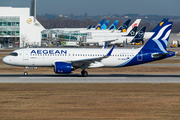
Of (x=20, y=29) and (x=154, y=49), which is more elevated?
Answer: (x=20, y=29)

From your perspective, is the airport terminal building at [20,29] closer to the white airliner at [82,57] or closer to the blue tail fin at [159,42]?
the white airliner at [82,57]


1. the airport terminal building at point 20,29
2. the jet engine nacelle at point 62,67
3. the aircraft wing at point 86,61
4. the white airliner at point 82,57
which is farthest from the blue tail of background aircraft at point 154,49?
the airport terminal building at point 20,29

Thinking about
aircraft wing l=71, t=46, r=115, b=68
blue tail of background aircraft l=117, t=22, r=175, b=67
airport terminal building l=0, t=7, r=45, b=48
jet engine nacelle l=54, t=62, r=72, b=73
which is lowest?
jet engine nacelle l=54, t=62, r=72, b=73

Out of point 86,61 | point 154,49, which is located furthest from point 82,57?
point 154,49

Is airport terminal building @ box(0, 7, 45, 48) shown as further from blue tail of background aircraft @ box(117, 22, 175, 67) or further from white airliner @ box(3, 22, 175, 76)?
blue tail of background aircraft @ box(117, 22, 175, 67)

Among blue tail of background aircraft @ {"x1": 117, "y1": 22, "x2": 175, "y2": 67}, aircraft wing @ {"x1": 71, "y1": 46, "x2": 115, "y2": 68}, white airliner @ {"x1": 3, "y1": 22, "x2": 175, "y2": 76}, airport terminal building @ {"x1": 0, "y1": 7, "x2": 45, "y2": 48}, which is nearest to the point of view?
aircraft wing @ {"x1": 71, "y1": 46, "x2": 115, "y2": 68}

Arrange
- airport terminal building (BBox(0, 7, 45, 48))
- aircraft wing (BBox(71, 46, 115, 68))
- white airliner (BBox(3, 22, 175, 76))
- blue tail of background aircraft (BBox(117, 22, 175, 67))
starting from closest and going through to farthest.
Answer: aircraft wing (BBox(71, 46, 115, 68))
white airliner (BBox(3, 22, 175, 76))
blue tail of background aircraft (BBox(117, 22, 175, 67))
airport terminal building (BBox(0, 7, 45, 48))

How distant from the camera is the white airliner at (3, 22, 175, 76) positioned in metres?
40.5

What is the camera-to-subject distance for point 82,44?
144m

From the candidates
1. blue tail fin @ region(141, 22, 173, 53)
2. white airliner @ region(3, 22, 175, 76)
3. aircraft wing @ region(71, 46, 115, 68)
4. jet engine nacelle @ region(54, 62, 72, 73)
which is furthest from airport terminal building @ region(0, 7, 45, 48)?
blue tail fin @ region(141, 22, 173, 53)

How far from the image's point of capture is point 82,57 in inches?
1631

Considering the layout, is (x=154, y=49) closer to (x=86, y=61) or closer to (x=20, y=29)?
(x=86, y=61)

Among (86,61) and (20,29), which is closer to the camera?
(86,61)

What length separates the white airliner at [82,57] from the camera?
1596 inches
